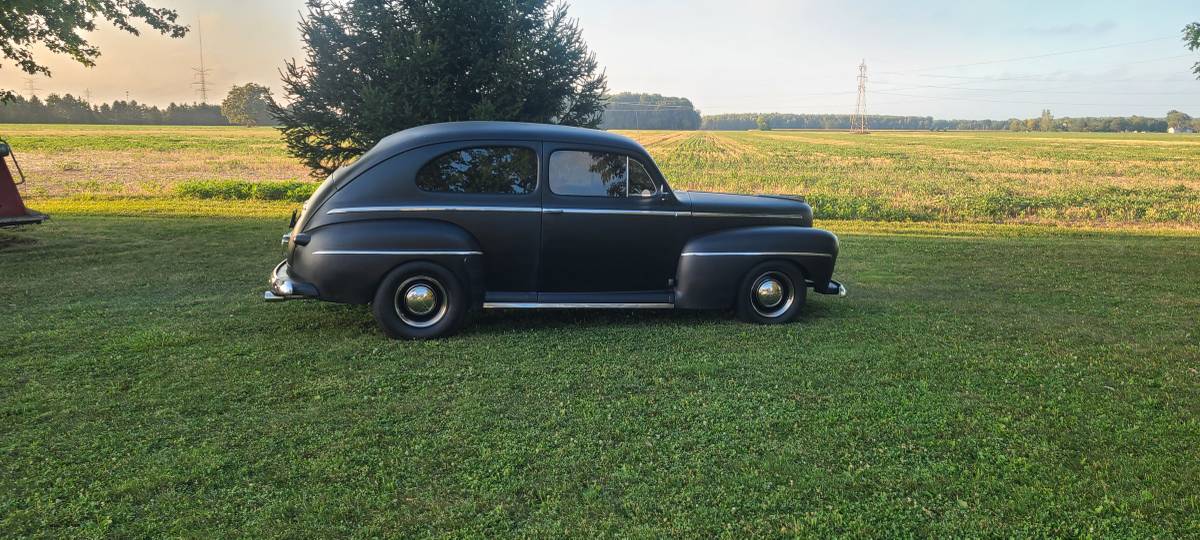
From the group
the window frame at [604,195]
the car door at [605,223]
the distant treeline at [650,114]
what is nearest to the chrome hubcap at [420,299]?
the car door at [605,223]

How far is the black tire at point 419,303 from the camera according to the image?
17.5 ft

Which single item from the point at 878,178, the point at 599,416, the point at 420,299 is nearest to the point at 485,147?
the point at 420,299

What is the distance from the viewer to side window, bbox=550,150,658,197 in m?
5.71

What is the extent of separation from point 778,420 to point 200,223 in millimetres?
11815

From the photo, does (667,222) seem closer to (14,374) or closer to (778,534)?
(778,534)

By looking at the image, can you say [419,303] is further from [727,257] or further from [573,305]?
[727,257]

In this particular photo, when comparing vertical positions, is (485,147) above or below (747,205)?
above

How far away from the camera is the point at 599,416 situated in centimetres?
396

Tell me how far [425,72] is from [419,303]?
275 inches

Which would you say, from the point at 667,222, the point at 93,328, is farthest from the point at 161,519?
the point at 667,222

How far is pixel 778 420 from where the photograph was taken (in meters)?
3.93

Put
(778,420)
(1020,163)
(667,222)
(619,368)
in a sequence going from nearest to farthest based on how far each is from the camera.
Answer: (778,420) < (619,368) < (667,222) < (1020,163)

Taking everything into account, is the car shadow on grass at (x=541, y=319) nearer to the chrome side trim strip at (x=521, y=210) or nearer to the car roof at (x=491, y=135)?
the chrome side trim strip at (x=521, y=210)

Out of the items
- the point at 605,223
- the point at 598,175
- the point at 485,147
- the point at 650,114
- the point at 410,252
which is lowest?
the point at 410,252
